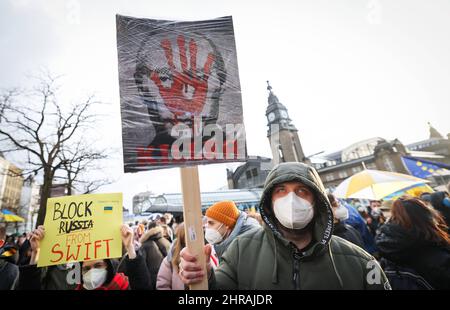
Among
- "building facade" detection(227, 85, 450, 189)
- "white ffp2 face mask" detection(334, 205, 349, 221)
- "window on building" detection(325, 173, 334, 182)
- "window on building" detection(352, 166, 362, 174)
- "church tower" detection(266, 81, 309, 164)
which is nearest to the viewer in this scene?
"white ffp2 face mask" detection(334, 205, 349, 221)

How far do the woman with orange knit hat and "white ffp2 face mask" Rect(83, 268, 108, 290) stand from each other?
1315mm

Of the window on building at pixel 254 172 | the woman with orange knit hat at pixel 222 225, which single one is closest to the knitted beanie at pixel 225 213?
the woman with orange knit hat at pixel 222 225

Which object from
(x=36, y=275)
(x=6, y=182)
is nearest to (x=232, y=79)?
(x=36, y=275)

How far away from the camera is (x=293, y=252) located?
1625mm

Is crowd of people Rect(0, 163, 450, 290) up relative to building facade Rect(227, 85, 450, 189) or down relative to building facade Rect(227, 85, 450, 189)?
down

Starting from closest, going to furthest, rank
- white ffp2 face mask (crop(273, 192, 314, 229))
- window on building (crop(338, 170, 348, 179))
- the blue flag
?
white ffp2 face mask (crop(273, 192, 314, 229)) < the blue flag < window on building (crop(338, 170, 348, 179))

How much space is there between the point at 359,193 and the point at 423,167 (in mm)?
2923

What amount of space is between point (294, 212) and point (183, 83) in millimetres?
1381

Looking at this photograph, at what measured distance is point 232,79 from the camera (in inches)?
73.1

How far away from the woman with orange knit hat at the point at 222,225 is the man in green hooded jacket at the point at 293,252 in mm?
1179

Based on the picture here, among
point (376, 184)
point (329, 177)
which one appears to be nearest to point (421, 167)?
point (376, 184)

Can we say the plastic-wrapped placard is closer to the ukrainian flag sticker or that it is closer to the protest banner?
the protest banner

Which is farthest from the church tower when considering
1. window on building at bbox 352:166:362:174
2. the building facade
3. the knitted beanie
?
the knitted beanie

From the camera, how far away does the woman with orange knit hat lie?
3014 millimetres
